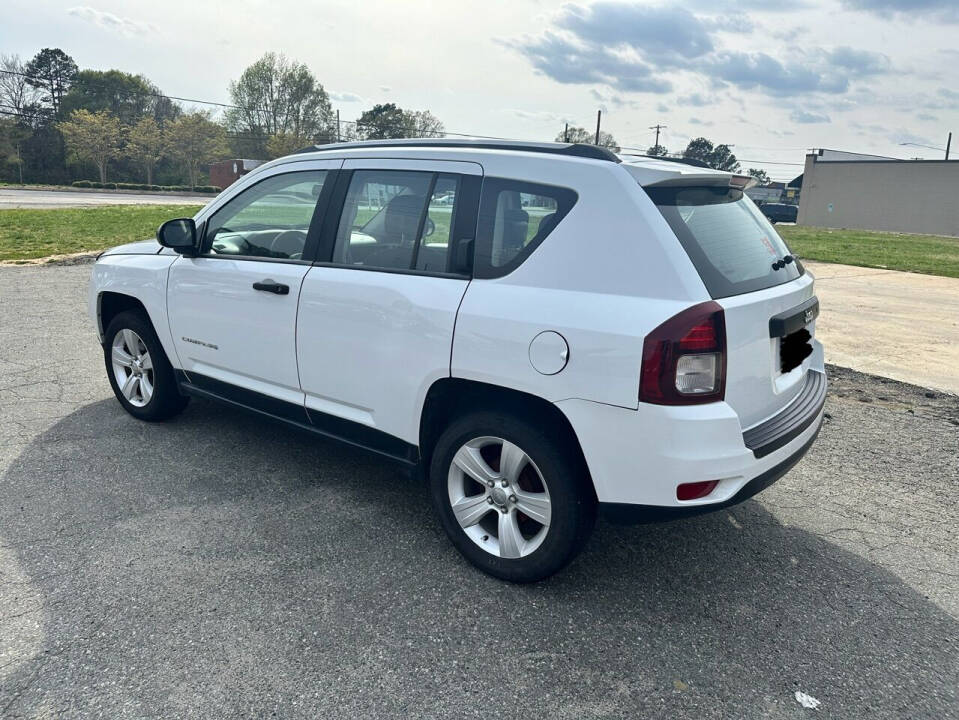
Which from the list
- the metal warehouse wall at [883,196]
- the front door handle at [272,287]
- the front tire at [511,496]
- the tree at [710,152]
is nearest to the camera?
the front tire at [511,496]

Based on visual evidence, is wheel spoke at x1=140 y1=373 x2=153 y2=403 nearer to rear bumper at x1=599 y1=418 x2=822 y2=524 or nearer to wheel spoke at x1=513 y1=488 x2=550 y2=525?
wheel spoke at x1=513 y1=488 x2=550 y2=525

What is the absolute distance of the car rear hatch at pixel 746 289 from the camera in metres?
2.73

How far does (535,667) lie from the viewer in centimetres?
259

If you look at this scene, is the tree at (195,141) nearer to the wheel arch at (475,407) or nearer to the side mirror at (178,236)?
the side mirror at (178,236)

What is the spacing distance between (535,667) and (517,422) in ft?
3.00

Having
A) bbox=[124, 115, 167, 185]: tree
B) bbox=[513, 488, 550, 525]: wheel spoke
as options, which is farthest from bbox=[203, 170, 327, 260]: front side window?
bbox=[124, 115, 167, 185]: tree

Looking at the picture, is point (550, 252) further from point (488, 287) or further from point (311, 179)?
point (311, 179)

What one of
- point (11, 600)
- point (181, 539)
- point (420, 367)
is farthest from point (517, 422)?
point (11, 600)

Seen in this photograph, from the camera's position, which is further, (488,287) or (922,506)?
(922,506)

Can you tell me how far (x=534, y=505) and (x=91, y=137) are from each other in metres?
65.1

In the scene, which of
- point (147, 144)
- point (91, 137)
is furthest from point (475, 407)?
point (147, 144)

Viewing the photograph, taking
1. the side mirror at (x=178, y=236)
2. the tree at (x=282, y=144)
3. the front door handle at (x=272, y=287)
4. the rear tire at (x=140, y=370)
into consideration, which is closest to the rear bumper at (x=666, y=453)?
the front door handle at (x=272, y=287)

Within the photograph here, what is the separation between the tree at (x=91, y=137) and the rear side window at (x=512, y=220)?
211 ft

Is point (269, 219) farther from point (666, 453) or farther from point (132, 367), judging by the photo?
point (666, 453)
